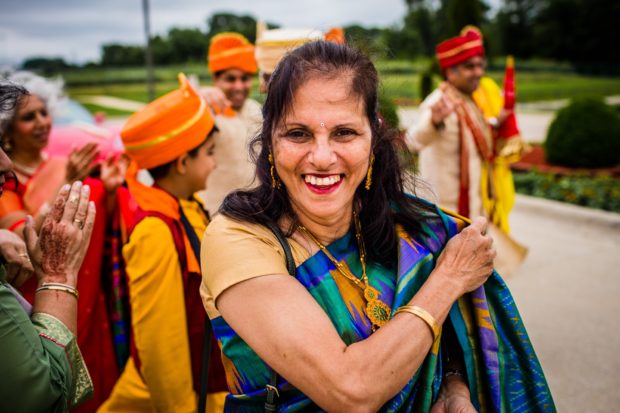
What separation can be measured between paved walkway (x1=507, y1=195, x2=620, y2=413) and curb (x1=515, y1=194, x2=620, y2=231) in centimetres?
1

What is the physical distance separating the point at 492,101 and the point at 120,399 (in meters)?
4.27

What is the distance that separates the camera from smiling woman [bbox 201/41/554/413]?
1441 millimetres

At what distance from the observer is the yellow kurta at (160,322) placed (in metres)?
2.31

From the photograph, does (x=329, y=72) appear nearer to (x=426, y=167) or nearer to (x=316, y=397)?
(x=316, y=397)

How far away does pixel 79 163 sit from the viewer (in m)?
2.94

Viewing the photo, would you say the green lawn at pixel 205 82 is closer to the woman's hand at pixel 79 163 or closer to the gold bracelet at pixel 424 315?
the woman's hand at pixel 79 163

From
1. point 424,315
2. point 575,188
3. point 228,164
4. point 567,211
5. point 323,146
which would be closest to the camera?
point 424,315

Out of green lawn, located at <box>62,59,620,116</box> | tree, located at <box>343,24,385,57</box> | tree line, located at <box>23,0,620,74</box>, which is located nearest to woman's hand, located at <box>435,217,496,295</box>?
tree, located at <box>343,24,385,57</box>

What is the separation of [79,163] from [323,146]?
184cm

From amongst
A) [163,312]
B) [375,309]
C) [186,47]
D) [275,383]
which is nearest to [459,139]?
[163,312]

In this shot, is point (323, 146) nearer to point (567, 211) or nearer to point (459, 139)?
point (459, 139)

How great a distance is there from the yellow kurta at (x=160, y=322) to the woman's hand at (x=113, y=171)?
0.77m

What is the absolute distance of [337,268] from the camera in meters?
1.72

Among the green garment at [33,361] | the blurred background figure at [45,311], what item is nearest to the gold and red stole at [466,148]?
the blurred background figure at [45,311]
